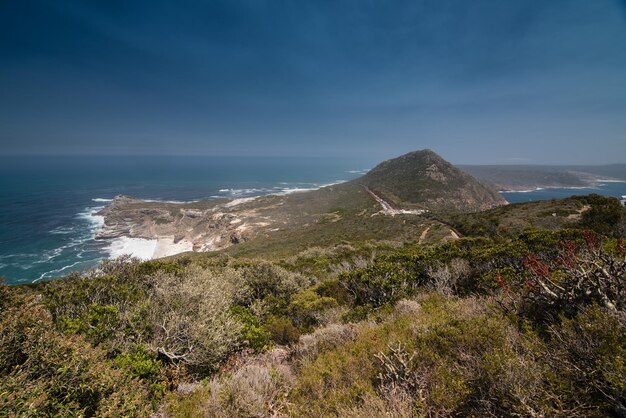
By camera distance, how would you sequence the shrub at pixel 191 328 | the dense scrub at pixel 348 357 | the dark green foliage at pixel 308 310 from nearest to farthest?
the dense scrub at pixel 348 357, the shrub at pixel 191 328, the dark green foliage at pixel 308 310

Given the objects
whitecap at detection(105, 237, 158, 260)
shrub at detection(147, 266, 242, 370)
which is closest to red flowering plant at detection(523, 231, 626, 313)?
shrub at detection(147, 266, 242, 370)

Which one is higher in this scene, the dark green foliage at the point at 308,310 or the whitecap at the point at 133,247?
the dark green foliage at the point at 308,310

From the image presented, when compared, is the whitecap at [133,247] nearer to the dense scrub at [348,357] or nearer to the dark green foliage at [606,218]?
the dense scrub at [348,357]

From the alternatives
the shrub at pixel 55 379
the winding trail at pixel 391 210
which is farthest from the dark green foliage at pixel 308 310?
the winding trail at pixel 391 210

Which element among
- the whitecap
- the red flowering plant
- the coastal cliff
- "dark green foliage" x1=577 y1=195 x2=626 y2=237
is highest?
the red flowering plant

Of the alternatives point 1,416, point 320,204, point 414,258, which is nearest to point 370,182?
point 320,204

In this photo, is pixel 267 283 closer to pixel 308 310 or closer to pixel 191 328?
pixel 308 310

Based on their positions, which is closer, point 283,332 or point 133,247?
point 283,332

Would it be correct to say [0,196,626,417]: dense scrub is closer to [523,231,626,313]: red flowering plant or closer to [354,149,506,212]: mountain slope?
[523,231,626,313]: red flowering plant

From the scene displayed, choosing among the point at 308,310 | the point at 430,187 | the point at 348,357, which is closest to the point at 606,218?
the point at 308,310
